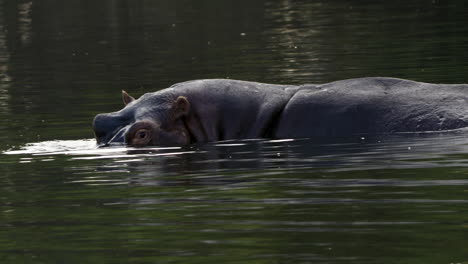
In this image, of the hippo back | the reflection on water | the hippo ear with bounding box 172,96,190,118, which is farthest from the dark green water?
the hippo ear with bounding box 172,96,190,118

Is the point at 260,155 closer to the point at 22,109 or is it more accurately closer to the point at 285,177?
the point at 285,177

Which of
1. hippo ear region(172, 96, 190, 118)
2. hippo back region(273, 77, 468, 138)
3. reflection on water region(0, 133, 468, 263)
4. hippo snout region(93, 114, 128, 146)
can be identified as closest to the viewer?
reflection on water region(0, 133, 468, 263)

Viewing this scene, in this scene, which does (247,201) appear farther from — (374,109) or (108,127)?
(108,127)

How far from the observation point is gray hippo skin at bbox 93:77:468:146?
13805mm

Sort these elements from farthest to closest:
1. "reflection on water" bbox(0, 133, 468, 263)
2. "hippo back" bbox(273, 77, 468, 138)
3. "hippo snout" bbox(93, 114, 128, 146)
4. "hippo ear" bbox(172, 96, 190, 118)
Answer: "hippo snout" bbox(93, 114, 128, 146)
"hippo ear" bbox(172, 96, 190, 118)
"hippo back" bbox(273, 77, 468, 138)
"reflection on water" bbox(0, 133, 468, 263)

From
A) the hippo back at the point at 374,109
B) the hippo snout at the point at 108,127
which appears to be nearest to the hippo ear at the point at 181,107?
the hippo snout at the point at 108,127

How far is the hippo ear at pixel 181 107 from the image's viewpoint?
46.5ft

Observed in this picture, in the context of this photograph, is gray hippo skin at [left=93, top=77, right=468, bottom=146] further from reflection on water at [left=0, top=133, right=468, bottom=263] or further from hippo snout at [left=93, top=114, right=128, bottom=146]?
reflection on water at [left=0, top=133, right=468, bottom=263]

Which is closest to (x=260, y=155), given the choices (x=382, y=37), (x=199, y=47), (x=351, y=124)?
(x=351, y=124)

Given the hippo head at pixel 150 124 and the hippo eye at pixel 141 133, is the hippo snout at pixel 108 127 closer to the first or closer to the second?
the hippo head at pixel 150 124

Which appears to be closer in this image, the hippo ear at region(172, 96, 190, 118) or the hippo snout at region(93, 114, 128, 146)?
the hippo ear at region(172, 96, 190, 118)

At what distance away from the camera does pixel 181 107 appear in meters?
14.2

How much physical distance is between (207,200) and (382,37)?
2277cm

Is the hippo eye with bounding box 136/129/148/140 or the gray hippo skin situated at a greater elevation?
the gray hippo skin
